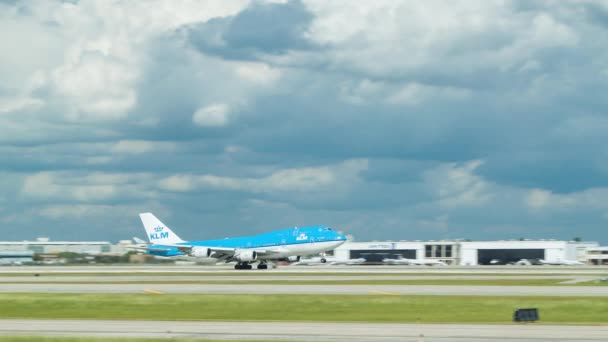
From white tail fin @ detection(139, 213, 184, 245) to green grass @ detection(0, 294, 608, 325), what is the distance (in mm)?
71936

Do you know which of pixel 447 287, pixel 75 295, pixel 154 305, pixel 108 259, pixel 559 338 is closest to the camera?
pixel 559 338

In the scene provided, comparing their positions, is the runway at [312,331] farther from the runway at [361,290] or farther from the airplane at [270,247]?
the airplane at [270,247]

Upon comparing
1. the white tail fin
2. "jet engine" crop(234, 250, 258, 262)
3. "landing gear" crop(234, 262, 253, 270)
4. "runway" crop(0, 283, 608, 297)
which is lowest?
"runway" crop(0, 283, 608, 297)

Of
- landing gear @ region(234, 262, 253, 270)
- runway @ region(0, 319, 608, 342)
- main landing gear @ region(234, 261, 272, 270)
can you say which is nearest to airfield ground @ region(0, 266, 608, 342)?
runway @ region(0, 319, 608, 342)

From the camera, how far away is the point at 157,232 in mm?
127562

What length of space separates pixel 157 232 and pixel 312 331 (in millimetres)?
96798

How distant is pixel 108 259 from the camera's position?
173625mm

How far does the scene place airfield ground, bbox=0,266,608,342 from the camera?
32.8 metres

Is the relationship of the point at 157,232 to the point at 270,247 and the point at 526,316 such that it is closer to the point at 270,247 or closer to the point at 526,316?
the point at 270,247

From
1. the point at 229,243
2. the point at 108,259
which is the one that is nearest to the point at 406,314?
the point at 229,243

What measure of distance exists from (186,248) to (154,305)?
2651 inches

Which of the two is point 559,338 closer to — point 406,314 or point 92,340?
point 406,314

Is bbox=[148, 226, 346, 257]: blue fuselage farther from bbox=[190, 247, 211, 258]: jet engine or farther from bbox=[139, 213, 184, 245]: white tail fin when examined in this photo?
bbox=[139, 213, 184, 245]: white tail fin

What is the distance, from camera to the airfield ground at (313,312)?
32.8 m
